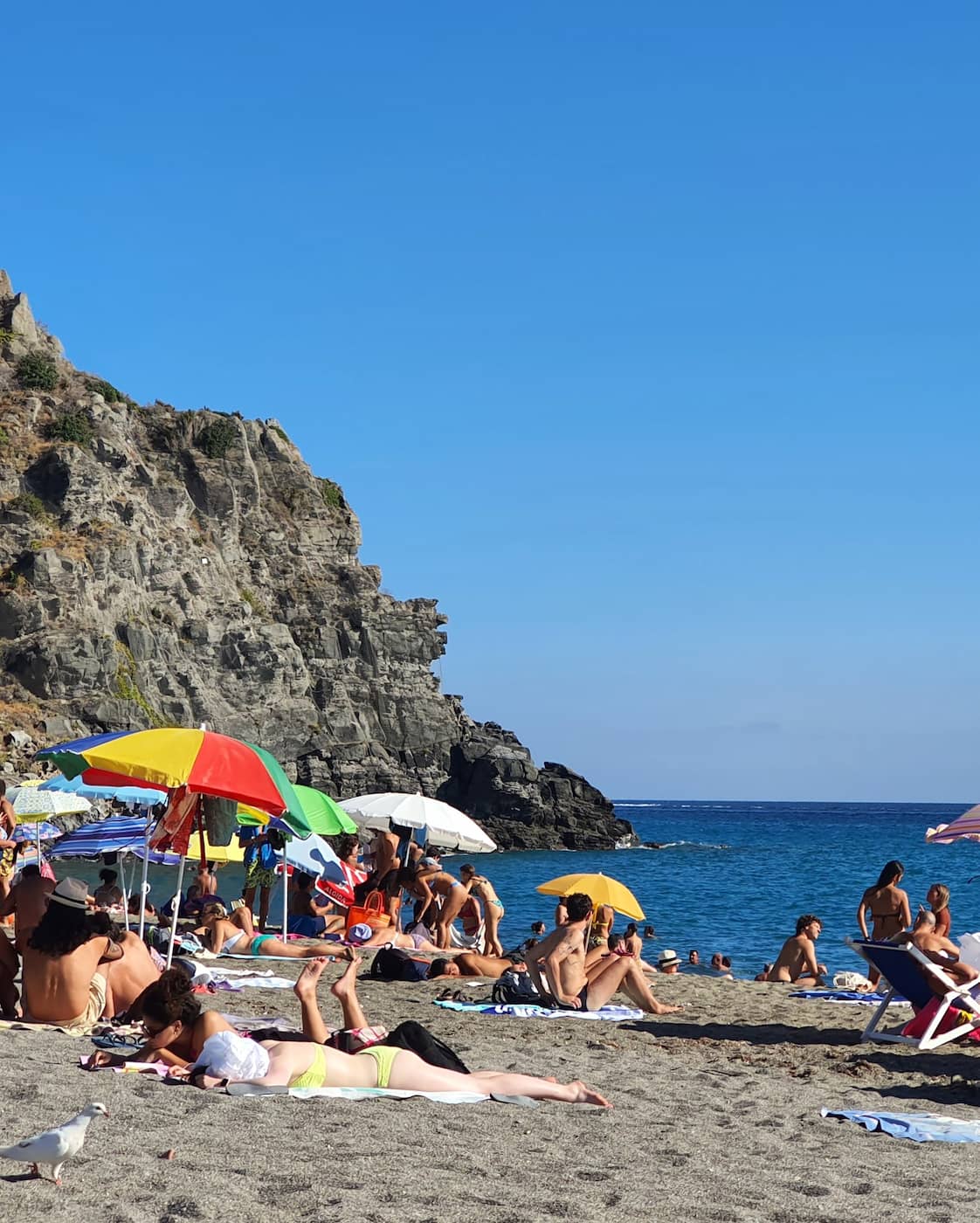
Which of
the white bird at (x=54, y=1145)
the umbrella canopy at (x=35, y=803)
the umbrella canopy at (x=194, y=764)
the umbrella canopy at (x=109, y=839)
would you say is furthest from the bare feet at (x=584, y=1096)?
the umbrella canopy at (x=35, y=803)

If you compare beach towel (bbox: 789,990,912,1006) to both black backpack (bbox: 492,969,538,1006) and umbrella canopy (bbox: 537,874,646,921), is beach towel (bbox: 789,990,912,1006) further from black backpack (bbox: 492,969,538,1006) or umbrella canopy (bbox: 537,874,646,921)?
black backpack (bbox: 492,969,538,1006)

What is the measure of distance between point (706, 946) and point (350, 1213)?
2095 cm

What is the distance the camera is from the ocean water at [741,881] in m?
26.4

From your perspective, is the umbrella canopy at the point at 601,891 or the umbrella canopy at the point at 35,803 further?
the umbrella canopy at the point at 35,803

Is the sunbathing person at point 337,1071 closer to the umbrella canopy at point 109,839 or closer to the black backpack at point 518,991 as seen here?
the black backpack at point 518,991

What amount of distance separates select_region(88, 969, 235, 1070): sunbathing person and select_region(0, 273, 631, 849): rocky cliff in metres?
45.2

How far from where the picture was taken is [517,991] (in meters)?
11.4

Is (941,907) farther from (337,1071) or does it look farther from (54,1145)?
(54,1145)

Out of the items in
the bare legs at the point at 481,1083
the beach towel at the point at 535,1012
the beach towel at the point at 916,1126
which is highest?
the bare legs at the point at 481,1083

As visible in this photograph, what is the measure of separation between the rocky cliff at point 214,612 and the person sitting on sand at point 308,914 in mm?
35223

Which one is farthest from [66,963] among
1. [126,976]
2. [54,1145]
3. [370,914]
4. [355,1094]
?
[370,914]

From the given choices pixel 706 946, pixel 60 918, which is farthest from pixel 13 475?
pixel 60 918

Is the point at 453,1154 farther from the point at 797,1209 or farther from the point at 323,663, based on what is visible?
the point at 323,663

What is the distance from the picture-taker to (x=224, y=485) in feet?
218
